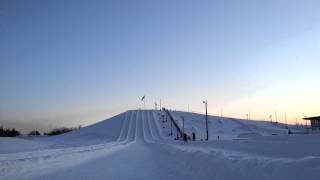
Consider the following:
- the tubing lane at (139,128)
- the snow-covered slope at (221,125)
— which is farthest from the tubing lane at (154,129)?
the snow-covered slope at (221,125)

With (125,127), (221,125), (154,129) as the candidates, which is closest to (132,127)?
(125,127)

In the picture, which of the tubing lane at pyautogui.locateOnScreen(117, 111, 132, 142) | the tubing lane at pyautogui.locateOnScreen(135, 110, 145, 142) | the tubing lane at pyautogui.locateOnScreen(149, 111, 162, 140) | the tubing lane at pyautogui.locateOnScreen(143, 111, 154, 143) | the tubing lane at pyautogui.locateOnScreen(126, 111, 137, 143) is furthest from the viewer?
the tubing lane at pyautogui.locateOnScreen(117, 111, 132, 142)

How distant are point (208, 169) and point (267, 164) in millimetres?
5370

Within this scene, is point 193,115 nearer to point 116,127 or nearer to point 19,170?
point 116,127

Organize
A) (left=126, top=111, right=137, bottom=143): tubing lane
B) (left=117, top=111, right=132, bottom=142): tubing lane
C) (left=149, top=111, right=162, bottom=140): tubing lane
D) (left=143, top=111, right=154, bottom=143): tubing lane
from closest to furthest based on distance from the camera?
(left=143, top=111, right=154, bottom=143): tubing lane, (left=149, top=111, right=162, bottom=140): tubing lane, (left=126, top=111, right=137, bottom=143): tubing lane, (left=117, top=111, right=132, bottom=142): tubing lane

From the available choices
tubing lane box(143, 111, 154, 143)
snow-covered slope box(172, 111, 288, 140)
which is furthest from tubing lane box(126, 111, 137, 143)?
snow-covered slope box(172, 111, 288, 140)

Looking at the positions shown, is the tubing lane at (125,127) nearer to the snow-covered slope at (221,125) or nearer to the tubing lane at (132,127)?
the tubing lane at (132,127)

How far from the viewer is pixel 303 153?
27.7 metres

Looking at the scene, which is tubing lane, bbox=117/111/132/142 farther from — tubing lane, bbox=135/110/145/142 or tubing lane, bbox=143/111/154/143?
tubing lane, bbox=143/111/154/143

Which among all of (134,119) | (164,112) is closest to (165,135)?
(134,119)

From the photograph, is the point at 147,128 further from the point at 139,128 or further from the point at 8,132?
the point at 8,132

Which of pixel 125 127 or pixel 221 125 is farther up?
pixel 221 125

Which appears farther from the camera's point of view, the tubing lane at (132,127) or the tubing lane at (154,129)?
the tubing lane at (132,127)

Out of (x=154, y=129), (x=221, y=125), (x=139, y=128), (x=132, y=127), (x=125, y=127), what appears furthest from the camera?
(x=221, y=125)
